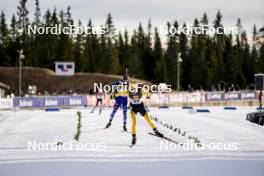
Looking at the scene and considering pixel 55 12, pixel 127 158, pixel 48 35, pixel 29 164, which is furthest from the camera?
pixel 55 12

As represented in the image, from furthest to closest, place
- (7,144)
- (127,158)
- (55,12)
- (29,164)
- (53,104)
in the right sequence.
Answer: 1. (55,12)
2. (53,104)
3. (7,144)
4. (127,158)
5. (29,164)

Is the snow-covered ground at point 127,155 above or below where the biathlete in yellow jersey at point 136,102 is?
below

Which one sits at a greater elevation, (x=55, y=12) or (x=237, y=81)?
(x=55, y=12)

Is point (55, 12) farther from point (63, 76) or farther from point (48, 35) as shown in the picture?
point (63, 76)

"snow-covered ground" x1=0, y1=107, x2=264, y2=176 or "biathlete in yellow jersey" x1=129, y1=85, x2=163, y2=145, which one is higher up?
"biathlete in yellow jersey" x1=129, y1=85, x2=163, y2=145

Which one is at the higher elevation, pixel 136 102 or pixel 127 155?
pixel 136 102

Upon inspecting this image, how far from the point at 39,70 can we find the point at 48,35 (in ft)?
33.5

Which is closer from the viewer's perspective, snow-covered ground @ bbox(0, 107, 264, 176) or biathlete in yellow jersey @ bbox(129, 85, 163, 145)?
snow-covered ground @ bbox(0, 107, 264, 176)

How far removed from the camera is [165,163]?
9898mm

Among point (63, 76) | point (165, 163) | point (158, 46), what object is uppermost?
point (158, 46)

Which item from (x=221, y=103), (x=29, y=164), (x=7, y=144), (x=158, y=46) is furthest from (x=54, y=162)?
(x=158, y=46)

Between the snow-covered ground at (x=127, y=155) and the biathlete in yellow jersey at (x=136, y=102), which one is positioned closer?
the snow-covered ground at (x=127, y=155)

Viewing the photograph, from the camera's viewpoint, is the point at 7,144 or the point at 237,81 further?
the point at 237,81

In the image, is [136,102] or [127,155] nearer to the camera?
[127,155]
